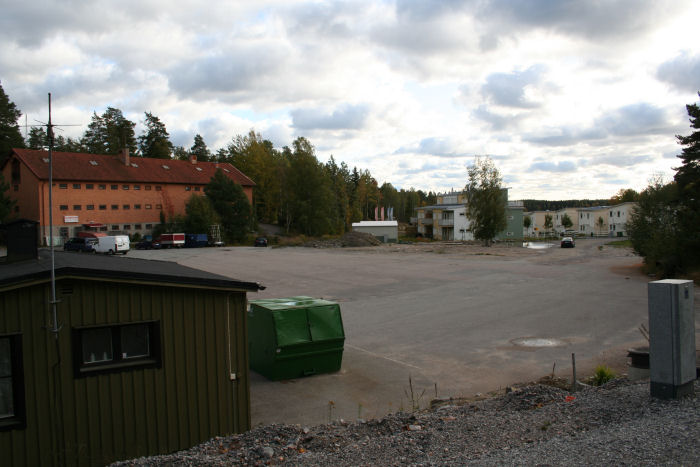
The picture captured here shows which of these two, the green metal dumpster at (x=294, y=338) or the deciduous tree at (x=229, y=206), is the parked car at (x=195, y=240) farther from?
the green metal dumpster at (x=294, y=338)

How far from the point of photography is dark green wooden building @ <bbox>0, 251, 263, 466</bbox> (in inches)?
274

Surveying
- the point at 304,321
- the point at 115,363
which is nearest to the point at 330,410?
the point at 304,321

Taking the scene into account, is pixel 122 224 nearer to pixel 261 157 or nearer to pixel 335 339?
pixel 261 157

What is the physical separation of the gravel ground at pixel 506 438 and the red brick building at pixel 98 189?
185 feet

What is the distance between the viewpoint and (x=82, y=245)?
4706 centimetres

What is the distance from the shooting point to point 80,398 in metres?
7.32

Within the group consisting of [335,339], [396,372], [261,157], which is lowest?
[396,372]

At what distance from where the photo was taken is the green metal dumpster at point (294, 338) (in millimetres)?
11219

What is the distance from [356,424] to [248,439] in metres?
1.61

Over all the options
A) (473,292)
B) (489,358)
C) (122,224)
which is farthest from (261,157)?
(489,358)

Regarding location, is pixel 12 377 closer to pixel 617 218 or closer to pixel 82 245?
pixel 82 245

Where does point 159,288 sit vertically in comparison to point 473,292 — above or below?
above

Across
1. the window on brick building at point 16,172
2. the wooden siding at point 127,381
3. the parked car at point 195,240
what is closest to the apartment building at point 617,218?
the parked car at point 195,240

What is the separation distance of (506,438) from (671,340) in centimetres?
267
